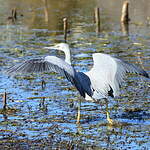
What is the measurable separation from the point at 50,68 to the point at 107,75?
4.06 feet

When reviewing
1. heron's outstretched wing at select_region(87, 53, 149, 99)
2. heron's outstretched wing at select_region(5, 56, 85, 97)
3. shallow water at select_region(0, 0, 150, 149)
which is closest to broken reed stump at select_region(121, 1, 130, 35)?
shallow water at select_region(0, 0, 150, 149)

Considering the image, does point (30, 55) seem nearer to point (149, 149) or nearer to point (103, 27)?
point (103, 27)

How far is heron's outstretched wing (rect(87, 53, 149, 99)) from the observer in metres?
9.32

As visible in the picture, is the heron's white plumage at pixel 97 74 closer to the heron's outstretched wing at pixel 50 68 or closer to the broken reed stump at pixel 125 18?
the heron's outstretched wing at pixel 50 68

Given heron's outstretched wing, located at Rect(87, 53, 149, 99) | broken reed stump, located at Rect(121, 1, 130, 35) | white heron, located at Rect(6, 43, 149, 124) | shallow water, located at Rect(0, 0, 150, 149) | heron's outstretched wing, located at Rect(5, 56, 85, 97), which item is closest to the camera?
shallow water, located at Rect(0, 0, 150, 149)

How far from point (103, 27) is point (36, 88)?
13.2 meters

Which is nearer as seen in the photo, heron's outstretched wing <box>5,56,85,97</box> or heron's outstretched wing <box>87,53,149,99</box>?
heron's outstretched wing <box>5,56,85,97</box>

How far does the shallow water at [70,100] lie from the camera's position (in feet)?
27.6

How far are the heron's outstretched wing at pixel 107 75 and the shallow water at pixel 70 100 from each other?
66 centimetres

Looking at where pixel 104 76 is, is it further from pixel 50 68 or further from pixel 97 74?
pixel 50 68

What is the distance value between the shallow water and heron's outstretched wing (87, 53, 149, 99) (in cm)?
66

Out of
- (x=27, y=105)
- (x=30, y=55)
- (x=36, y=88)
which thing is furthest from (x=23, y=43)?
(x=27, y=105)

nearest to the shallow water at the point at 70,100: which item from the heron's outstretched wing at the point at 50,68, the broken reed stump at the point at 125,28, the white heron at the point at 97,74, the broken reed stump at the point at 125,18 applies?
the broken reed stump at the point at 125,28

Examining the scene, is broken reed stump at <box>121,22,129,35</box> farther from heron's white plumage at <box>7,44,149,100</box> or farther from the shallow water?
heron's white plumage at <box>7,44,149,100</box>
